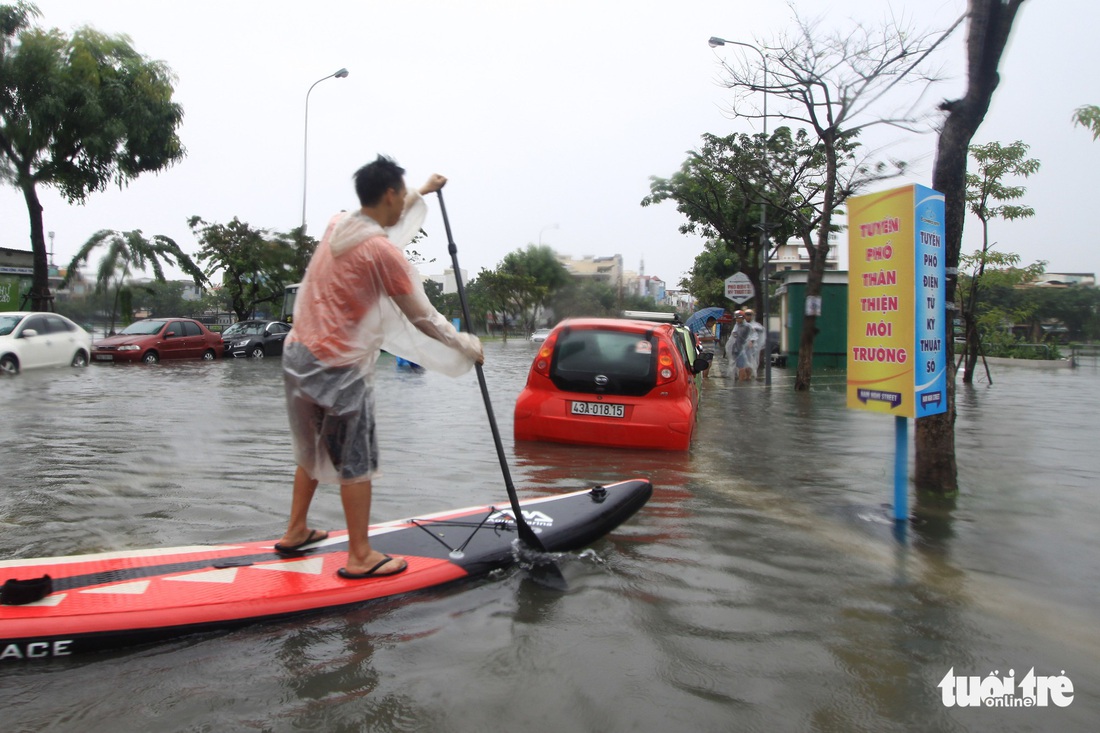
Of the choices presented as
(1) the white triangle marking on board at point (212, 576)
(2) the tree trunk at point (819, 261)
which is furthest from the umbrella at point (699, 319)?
(1) the white triangle marking on board at point (212, 576)

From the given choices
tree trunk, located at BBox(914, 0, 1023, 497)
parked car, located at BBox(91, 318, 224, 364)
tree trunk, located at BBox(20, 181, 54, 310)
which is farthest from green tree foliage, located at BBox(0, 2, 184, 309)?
tree trunk, located at BBox(914, 0, 1023, 497)

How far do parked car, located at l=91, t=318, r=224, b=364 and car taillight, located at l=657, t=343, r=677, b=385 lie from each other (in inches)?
696

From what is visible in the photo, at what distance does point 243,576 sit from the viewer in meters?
3.38

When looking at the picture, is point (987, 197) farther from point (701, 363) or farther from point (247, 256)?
point (247, 256)

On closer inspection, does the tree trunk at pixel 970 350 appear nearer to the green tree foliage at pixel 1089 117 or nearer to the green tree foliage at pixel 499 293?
the green tree foliage at pixel 1089 117

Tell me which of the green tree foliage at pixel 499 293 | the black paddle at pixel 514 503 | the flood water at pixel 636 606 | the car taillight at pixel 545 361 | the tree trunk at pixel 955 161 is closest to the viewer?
the flood water at pixel 636 606

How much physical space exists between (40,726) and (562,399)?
5316 millimetres

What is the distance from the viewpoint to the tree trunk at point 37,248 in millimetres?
23828

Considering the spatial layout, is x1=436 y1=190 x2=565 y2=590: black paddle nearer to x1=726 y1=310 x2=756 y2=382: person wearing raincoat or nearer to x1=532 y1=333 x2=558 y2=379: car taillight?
x1=532 y1=333 x2=558 y2=379: car taillight

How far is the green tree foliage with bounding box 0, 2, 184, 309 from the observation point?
2278cm

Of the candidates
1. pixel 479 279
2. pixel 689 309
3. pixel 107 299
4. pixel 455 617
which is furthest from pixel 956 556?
pixel 689 309

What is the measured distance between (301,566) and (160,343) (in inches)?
803

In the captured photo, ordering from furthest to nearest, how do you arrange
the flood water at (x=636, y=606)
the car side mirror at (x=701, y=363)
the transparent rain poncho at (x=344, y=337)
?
the car side mirror at (x=701, y=363) < the transparent rain poncho at (x=344, y=337) < the flood water at (x=636, y=606)

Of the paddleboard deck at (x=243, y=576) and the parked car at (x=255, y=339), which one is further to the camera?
the parked car at (x=255, y=339)
